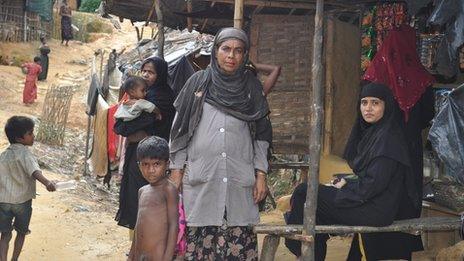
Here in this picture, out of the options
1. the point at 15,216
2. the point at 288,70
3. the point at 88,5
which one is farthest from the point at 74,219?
the point at 88,5

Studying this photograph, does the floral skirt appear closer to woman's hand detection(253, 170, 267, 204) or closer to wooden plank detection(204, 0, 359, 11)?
woman's hand detection(253, 170, 267, 204)

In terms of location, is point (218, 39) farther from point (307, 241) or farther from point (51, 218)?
point (51, 218)

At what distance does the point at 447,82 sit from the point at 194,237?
3119 mm

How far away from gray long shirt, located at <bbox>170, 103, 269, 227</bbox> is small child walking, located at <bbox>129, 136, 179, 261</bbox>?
17cm

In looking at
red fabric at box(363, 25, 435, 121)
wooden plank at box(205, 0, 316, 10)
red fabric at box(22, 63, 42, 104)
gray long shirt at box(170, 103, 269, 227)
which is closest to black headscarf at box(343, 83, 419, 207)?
gray long shirt at box(170, 103, 269, 227)

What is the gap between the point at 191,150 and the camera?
12.5ft

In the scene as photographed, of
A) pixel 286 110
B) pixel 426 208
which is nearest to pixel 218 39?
pixel 286 110

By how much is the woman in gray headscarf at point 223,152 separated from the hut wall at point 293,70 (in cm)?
217

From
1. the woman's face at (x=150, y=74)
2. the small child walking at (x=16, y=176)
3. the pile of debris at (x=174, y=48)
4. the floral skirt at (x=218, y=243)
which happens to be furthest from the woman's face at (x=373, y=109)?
the pile of debris at (x=174, y=48)

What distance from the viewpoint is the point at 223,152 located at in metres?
3.73

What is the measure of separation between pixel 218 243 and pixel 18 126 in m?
2.19

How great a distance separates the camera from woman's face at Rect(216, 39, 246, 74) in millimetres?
3713

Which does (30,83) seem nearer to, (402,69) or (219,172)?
(402,69)

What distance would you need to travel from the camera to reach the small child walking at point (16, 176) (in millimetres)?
5074
